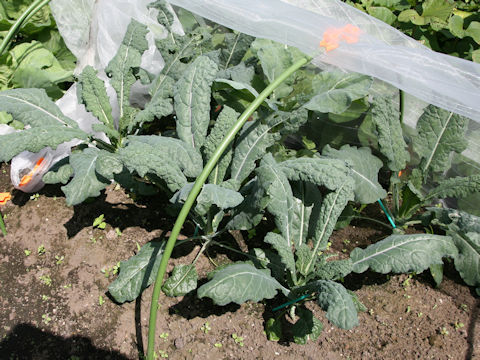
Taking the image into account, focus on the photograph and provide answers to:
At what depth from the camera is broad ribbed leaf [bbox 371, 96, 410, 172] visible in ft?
6.53

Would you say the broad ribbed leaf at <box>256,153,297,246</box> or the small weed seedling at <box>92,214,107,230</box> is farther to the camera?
the small weed seedling at <box>92,214,107,230</box>

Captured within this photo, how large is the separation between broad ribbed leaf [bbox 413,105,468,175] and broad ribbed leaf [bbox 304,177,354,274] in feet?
1.93

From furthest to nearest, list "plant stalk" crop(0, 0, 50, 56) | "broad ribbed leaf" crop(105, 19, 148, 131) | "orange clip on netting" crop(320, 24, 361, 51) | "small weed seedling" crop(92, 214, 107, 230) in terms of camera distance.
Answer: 1. "broad ribbed leaf" crop(105, 19, 148, 131)
2. "small weed seedling" crop(92, 214, 107, 230)
3. "plant stalk" crop(0, 0, 50, 56)
4. "orange clip on netting" crop(320, 24, 361, 51)

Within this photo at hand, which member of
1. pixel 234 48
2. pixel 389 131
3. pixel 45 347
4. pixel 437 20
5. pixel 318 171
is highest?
pixel 437 20

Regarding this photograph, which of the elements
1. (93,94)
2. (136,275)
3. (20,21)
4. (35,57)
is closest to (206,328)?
(136,275)

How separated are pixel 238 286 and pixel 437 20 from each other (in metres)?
2.17

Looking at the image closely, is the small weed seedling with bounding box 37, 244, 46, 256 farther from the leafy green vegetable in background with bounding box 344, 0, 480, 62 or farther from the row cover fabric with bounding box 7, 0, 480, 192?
the leafy green vegetable in background with bounding box 344, 0, 480, 62

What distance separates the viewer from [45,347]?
173 cm

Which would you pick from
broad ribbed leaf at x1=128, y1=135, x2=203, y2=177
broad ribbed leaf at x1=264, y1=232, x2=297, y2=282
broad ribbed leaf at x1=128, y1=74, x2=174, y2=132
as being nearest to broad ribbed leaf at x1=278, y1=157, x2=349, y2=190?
broad ribbed leaf at x1=264, y1=232, x2=297, y2=282

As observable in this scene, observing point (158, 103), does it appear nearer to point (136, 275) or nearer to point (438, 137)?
point (136, 275)

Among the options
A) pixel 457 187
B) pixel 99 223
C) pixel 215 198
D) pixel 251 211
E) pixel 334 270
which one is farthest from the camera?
pixel 99 223

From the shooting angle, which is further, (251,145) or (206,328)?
(251,145)

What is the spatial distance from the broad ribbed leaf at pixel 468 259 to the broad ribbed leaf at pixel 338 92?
2.64 feet

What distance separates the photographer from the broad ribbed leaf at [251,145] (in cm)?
194
